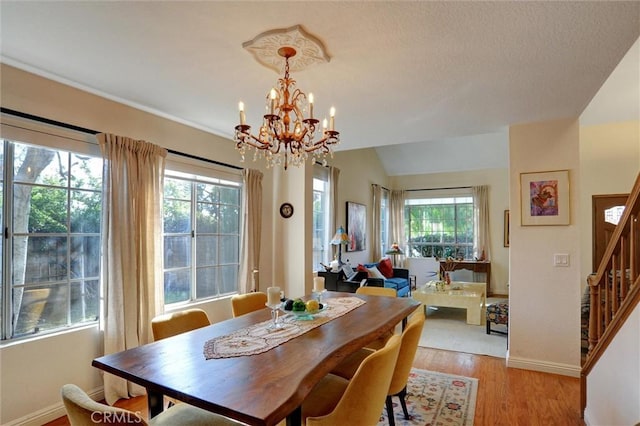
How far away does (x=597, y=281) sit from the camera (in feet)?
7.57

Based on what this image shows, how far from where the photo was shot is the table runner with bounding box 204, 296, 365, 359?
5.39 feet

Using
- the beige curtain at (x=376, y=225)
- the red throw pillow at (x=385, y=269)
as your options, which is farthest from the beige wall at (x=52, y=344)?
the beige curtain at (x=376, y=225)

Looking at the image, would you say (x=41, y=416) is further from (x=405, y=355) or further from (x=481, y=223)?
(x=481, y=223)

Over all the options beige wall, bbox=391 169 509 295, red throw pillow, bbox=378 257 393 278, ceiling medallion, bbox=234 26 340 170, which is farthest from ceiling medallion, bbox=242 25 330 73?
beige wall, bbox=391 169 509 295

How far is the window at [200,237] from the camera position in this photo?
339 cm

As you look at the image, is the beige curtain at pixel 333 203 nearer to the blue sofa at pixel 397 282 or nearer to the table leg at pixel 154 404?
the blue sofa at pixel 397 282

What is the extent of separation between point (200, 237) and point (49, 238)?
1373 mm

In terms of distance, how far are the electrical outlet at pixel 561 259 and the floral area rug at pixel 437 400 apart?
1.37m

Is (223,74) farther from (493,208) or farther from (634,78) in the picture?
(493,208)

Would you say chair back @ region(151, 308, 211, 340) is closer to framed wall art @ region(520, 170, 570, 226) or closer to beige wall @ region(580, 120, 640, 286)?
framed wall art @ region(520, 170, 570, 226)

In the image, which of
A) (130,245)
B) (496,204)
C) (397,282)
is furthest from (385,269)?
(130,245)

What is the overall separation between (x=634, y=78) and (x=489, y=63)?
2.62 m

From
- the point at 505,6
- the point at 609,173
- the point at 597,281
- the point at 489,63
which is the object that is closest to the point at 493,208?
the point at 609,173

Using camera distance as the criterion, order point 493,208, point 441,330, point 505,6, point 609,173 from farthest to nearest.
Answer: point 493,208 → point 609,173 → point 441,330 → point 505,6
